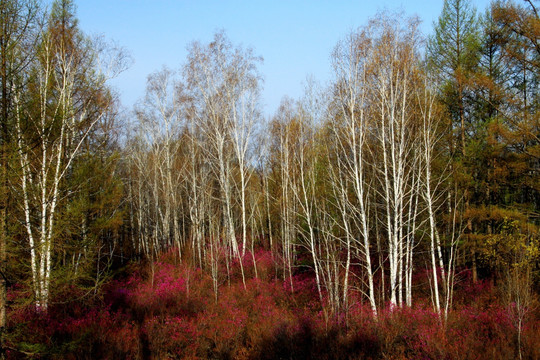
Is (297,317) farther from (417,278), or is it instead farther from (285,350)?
(417,278)

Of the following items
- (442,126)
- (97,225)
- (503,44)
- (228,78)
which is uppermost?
(228,78)

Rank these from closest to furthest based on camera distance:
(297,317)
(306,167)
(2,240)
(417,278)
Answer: (2,240) → (297,317) → (417,278) → (306,167)

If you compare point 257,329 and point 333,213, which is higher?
point 333,213

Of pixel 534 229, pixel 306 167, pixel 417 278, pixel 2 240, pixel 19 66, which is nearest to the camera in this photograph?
pixel 2 240

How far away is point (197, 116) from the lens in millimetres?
17219

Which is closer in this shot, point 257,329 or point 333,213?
point 257,329

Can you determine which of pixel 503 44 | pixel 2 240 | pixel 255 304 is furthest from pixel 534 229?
pixel 2 240

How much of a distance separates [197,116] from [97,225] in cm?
749

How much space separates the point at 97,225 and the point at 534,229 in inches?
533

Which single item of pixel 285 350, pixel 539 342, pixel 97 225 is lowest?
pixel 285 350

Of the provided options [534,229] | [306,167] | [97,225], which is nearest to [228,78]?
[306,167]

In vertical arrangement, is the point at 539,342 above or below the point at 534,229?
below

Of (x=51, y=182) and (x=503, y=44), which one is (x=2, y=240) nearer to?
(x=51, y=182)

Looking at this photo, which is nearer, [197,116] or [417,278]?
[417,278]
